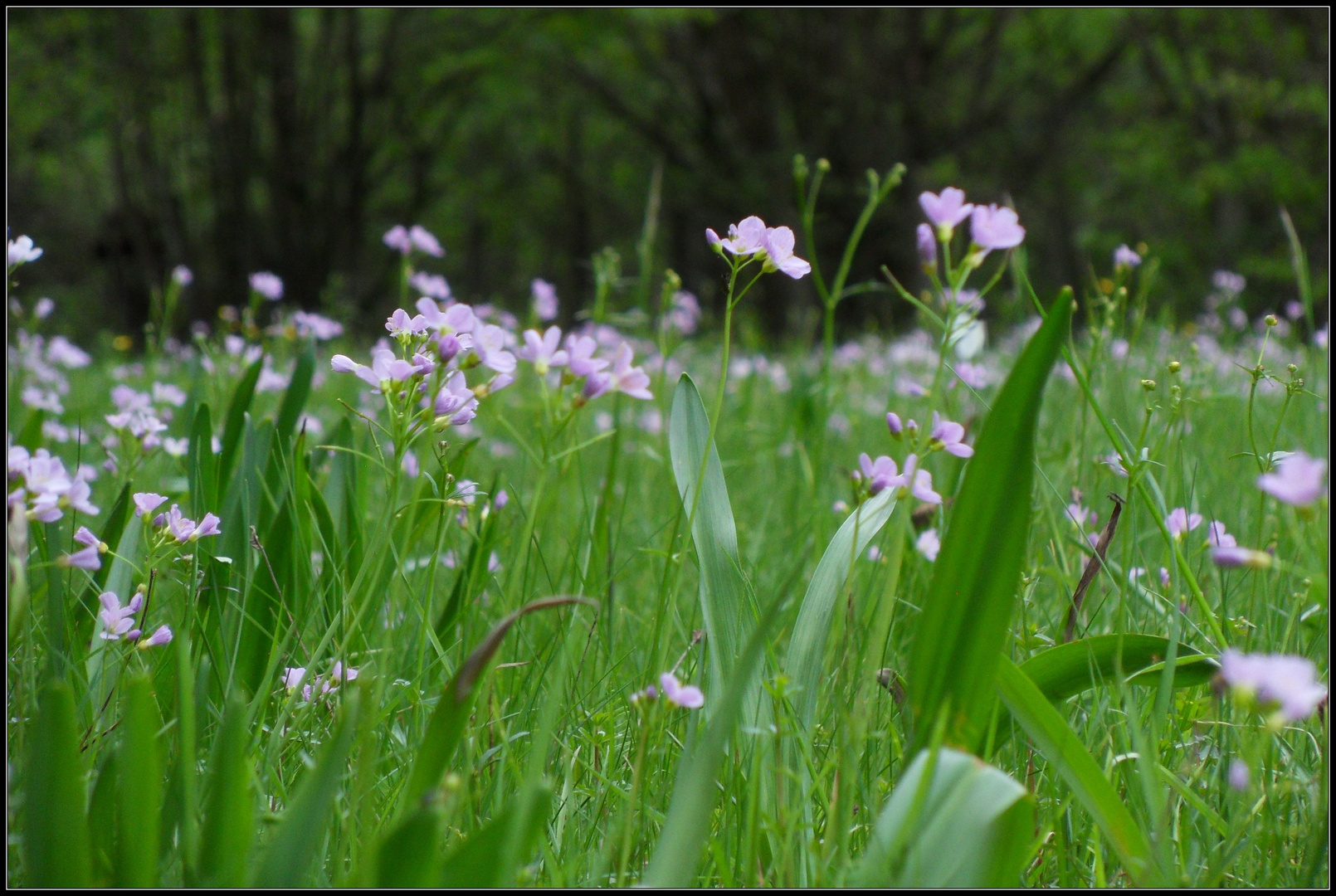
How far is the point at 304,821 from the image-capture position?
59 centimetres

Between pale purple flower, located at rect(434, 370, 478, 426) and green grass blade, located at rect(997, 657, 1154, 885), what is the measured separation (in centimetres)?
58

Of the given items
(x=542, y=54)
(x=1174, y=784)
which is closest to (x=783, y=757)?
(x=1174, y=784)

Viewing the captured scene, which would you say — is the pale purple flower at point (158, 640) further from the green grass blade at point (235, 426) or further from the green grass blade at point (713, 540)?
the green grass blade at point (713, 540)

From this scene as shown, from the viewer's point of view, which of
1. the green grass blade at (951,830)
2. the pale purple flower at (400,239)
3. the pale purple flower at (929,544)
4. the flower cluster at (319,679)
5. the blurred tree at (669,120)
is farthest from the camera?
the blurred tree at (669,120)

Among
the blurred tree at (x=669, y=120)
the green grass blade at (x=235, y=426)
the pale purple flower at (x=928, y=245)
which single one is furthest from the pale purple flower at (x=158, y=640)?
the blurred tree at (x=669, y=120)

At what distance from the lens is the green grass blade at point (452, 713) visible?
2.15 ft

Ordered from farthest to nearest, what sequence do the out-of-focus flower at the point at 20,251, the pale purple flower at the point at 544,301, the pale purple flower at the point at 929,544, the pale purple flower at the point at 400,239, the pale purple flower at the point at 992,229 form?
the pale purple flower at the point at 544,301 < the pale purple flower at the point at 400,239 < the pale purple flower at the point at 929,544 < the out-of-focus flower at the point at 20,251 < the pale purple flower at the point at 992,229

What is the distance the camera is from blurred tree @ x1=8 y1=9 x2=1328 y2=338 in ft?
32.8

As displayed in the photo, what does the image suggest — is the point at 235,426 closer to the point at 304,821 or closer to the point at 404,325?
the point at 404,325

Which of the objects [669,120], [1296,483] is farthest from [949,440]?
[669,120]

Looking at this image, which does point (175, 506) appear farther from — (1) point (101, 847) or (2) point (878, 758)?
(2) point (878, 758)

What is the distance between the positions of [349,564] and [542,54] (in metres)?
13.2

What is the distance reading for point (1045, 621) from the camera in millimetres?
1301

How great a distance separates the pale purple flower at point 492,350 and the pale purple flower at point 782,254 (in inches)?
10.7
